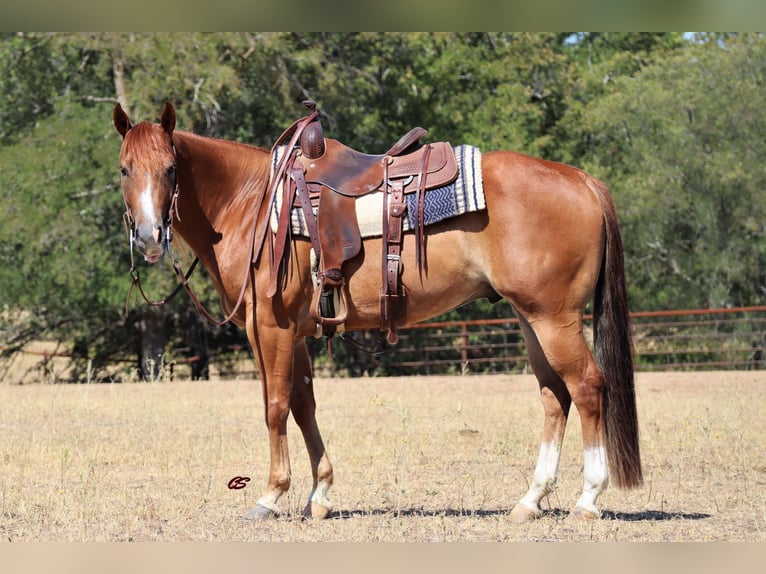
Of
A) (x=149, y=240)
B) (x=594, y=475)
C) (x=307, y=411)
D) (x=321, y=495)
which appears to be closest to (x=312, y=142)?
(x=149, y=240)

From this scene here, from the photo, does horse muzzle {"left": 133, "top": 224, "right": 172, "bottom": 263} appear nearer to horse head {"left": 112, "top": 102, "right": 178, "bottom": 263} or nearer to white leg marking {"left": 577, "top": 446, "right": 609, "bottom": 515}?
horse head {"left": 112, "top": 102, "right": 178, "bottom": 263}

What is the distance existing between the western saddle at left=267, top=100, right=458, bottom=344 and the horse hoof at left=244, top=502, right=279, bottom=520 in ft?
3.66

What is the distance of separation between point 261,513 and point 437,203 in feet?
6.98

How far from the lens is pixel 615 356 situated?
6.15 meters

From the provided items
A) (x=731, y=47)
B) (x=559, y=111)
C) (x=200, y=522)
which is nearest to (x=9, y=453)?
(x=200, y=522)

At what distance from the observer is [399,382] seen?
15.5 metres

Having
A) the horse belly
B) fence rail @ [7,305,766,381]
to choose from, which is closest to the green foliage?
fence rail @ [7,305,766,381]

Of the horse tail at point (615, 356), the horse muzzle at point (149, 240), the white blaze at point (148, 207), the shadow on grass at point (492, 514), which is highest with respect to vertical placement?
the white blaze at point (148, 207)

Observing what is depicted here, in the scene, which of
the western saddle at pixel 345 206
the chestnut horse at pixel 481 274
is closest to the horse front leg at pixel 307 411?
the chestnut horse at pixel 481 274

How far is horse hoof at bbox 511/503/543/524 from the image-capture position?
5.98m

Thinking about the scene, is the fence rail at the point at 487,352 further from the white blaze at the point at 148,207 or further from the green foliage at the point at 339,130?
the white blaze at the point at 148,207

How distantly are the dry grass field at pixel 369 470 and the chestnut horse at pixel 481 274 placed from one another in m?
0.43

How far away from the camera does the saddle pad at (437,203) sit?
5.98 meters

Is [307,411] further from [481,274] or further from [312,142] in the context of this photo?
[312,142]
